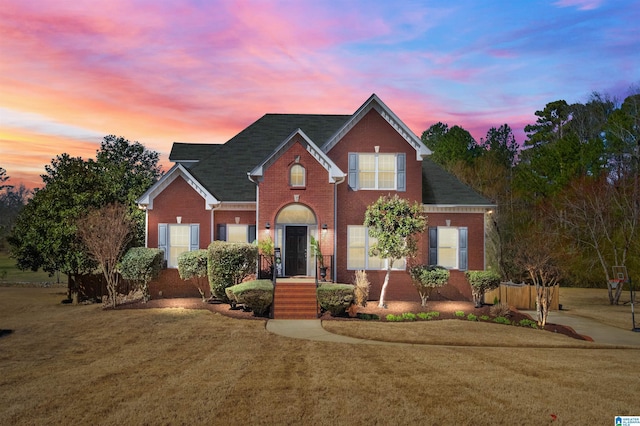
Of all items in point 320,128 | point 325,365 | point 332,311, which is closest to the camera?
point 325,365

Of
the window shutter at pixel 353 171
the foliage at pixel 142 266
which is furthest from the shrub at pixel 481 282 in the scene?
the foliage at pixel 142 266

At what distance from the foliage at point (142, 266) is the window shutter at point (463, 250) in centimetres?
1395

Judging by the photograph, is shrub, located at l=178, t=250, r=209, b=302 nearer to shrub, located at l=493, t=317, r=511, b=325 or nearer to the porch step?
the porch step

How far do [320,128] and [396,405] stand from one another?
21905mm

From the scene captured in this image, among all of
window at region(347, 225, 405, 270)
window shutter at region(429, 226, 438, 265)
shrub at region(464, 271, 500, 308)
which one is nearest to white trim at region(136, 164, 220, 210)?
window at region(347, 225, 405, 270)

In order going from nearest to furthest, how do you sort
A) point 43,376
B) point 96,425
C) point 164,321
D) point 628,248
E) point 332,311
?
point 96,425
point 43,376
point 164,321
point 332,311
point 628,248

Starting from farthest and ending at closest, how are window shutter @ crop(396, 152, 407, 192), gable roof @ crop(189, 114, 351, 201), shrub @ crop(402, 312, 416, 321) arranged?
gable roof @ crop(189, 114, 351, 201) → window shutter @ crop(396, 152, 407, 192) → shrub @ crop(402, 312, 416, 321)

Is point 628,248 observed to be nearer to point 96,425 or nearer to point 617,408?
point 617,408

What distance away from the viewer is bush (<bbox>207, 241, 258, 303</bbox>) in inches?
881

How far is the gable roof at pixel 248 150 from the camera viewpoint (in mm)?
27062

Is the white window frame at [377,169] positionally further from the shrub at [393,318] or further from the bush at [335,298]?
the shrub at [393,318]

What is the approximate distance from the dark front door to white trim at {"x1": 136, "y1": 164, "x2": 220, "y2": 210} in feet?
12.4

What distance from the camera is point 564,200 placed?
38.2m

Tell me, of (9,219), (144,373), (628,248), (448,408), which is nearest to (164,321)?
(144,373)
